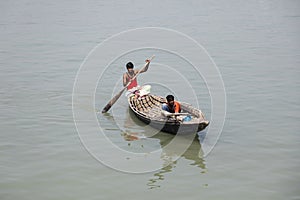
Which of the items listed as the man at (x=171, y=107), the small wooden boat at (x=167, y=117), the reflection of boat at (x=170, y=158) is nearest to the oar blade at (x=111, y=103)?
the small wooden boat at (x=167, y=117)

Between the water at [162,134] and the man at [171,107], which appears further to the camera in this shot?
the man at [171,107]

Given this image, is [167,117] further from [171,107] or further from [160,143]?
[160,143]

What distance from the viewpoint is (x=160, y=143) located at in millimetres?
9250

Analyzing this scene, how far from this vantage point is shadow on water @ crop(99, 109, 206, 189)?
8047 millimetres

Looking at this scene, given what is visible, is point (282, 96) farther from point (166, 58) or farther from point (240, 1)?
point (240, 1)

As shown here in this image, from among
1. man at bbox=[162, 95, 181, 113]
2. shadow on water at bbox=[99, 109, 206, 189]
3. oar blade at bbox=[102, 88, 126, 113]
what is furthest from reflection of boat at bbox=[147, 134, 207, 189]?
oar blade at bbox=[102, 88, 126, 113]

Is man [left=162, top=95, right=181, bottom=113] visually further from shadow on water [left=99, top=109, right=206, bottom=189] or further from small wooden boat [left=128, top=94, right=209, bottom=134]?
shadow on water [left=99, top=109, right=206, bottom=189]

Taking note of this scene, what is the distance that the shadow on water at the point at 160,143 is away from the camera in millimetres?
8047

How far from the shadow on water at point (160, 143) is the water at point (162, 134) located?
22mm

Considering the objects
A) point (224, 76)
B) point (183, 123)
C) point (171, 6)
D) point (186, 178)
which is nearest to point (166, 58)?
point (224, 76)

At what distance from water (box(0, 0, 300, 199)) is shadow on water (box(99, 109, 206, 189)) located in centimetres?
2

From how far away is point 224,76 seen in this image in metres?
14.5

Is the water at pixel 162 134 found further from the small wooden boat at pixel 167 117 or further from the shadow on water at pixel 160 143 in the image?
the small wooden boat at pixel 167 117

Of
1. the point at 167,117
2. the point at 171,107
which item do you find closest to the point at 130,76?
the point at 171,107
